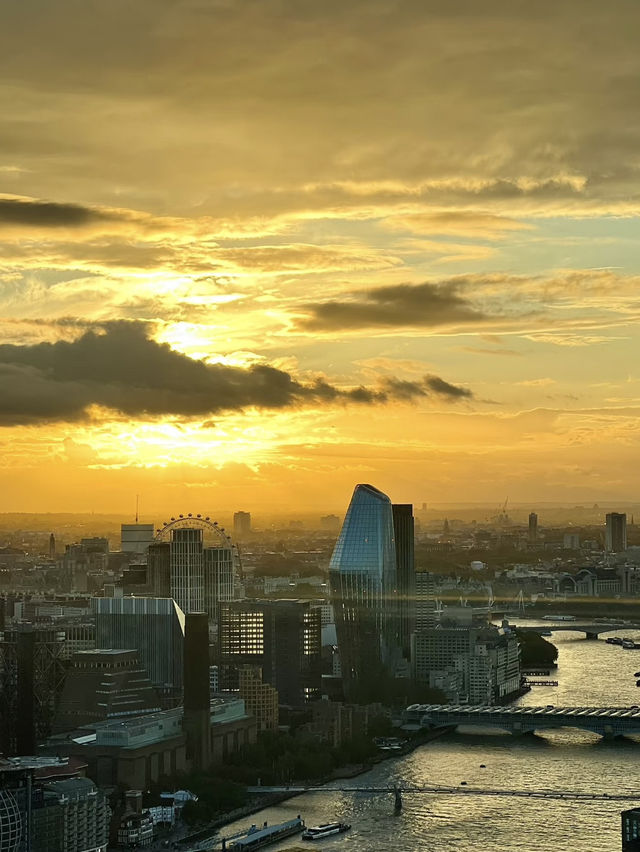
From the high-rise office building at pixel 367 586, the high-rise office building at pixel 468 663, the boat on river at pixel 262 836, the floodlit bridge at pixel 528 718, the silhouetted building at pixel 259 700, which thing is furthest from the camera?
the high-rise office building at pixel 367 586

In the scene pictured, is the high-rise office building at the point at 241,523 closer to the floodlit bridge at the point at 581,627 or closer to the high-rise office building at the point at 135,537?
the high-rise office building at the point at 135,537

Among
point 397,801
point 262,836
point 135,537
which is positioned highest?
point 135,537

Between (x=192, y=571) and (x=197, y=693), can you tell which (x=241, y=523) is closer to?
(x=192, y=571)

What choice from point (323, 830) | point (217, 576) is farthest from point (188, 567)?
point (323, 830)

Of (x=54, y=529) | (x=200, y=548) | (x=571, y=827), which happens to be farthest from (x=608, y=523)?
(x=571, y=827)

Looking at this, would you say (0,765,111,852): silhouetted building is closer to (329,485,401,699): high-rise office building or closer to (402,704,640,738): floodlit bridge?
(402,704,640,738): floodlit bridge

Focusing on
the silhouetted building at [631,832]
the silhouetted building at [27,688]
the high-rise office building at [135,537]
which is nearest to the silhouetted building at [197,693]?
the silhouetted building at [27,688]
